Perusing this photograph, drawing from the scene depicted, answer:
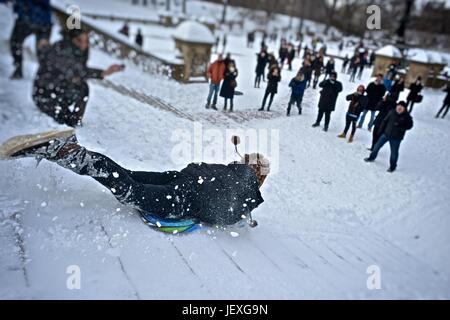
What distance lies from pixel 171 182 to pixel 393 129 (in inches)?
122

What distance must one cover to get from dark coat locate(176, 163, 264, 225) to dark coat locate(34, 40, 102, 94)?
69.3 inches

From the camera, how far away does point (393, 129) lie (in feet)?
14.4

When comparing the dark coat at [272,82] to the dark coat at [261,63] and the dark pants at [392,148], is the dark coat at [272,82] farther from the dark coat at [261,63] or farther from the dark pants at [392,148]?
the dark pants at [392,148]

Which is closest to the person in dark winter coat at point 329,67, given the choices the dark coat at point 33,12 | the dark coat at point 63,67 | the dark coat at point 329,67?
the dark coat at point 329,67

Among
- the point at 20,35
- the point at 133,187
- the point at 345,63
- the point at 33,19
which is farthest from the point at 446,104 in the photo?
the point at 20,35

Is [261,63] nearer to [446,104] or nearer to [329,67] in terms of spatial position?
[329,67]

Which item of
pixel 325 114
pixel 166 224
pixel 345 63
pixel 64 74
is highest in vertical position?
pixel 345 63

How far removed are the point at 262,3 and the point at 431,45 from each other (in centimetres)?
972

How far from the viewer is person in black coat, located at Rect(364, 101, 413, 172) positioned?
4.38 m

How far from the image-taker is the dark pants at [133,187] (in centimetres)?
261

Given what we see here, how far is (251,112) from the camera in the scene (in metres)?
4.16

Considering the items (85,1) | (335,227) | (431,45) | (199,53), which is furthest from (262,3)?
(335,227)

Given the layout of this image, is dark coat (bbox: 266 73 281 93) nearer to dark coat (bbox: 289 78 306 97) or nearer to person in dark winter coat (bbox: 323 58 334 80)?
dark coat (bbox: 289 78 306 97)
